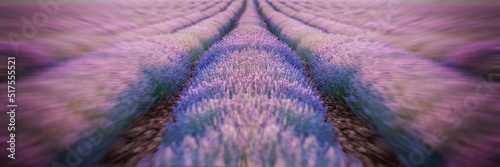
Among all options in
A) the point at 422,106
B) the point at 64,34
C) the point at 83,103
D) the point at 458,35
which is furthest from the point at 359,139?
the point at 64,34

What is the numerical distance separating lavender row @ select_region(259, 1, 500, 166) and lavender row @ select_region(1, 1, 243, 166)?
259cm

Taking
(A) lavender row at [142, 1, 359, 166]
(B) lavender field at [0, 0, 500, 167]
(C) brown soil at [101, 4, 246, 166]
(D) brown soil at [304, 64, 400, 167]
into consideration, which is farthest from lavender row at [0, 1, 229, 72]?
(D) brown soil at [304, 64, 400, 167]

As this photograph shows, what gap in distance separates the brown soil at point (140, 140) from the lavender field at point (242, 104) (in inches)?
0.5

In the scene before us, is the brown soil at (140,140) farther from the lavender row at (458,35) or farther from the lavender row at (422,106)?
the lavender row at (458,35)

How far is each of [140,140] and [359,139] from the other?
246cm

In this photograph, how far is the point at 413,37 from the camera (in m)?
2.53

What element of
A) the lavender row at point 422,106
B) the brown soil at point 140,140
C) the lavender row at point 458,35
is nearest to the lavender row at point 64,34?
the brown soil at point 140,140

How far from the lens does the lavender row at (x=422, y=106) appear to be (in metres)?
1.26

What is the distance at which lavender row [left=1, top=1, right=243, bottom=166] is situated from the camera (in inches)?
47.8

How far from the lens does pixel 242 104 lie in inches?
58.7

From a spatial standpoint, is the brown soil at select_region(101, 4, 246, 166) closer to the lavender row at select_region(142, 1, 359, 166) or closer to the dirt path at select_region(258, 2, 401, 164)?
the lavender row at select_region(142, 1, 359, 166)

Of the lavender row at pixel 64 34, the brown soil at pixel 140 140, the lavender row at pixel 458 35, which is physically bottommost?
the brown soil at pixel 140 140

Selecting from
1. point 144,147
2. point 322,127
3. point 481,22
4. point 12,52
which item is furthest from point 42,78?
point 481,22

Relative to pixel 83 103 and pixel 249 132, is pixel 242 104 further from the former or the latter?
pixel 83 103
